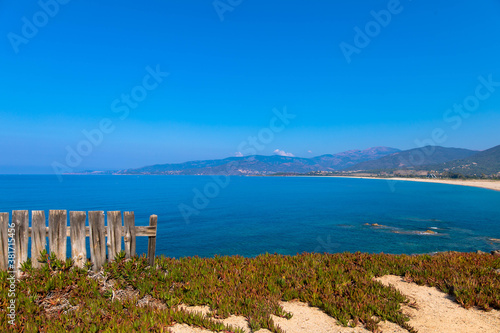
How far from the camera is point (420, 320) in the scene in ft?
20.4

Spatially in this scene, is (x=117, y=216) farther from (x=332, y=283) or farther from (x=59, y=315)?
(x=332, y=283)

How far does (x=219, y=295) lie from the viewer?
687cm

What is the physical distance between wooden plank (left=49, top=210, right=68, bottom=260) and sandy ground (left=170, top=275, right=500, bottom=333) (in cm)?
404

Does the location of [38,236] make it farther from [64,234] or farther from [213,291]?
[213,291]

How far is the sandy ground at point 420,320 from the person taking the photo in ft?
18.9

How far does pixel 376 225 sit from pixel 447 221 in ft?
43.3

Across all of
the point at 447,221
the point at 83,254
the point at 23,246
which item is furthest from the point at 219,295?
the point at 447,221

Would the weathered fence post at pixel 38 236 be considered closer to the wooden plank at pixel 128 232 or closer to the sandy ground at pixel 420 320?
the wooden plank at pixel 128 232

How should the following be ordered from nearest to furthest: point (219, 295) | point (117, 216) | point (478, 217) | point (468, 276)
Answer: point (219, 295) < point (117, 216) < point (468, 276) < point (478, 217)

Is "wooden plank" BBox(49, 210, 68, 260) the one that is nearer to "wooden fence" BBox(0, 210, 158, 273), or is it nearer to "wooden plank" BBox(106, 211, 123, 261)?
"wooden fence" BBox(0, 210, 158, 273)

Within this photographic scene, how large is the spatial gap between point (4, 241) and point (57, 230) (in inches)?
54.4

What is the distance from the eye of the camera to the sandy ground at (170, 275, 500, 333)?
5766mm

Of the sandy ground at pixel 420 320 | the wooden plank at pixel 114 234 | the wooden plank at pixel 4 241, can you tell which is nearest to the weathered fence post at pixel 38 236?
the wooden plank at pixel 4 241

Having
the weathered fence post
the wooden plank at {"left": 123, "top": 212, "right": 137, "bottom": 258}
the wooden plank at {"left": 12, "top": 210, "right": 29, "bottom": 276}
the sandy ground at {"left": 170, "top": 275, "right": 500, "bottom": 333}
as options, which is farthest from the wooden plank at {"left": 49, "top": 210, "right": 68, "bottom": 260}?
the sandy ground at {"left": 170, "top": 275, "right": 500, "bottom": 333}
